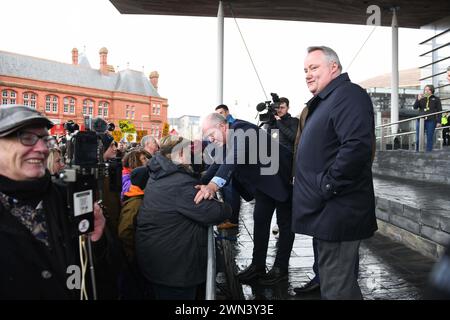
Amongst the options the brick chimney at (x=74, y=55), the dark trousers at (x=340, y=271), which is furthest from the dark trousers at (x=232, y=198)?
the brick chimney at (x=74, y=55)

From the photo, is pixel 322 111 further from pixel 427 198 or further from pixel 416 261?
pixel 427 198

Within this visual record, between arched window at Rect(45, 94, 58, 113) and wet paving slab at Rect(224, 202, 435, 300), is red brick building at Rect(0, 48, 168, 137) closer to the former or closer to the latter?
arched window at Rect(45, 94, 58, 113)

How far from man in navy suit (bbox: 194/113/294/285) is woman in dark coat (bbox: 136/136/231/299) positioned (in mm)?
748

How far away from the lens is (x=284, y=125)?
4582mm

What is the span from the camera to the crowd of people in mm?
1615

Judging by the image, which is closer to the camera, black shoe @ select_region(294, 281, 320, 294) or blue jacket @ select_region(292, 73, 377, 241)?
blue jacket @ select_region(292, 73, 377, 241)

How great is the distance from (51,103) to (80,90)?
5.53 metres

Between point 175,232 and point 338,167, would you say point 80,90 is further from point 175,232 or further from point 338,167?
point 338,167

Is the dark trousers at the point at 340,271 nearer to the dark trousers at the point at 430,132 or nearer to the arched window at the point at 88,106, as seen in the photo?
the dark trousers at the point at 430,132

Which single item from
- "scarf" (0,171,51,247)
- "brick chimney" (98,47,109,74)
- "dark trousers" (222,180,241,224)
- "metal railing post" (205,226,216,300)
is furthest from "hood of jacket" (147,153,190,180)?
"brick chimney" (98,47,109,74)

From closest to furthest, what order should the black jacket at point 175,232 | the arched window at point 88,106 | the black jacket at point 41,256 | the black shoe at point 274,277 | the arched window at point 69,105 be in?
the black jacket at point 41,256
the black jacket at point 175,232
the black shoe at point 274,277
the arched window at point 69,105
the arched window at point 88,106

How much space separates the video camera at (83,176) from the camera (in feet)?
5.06

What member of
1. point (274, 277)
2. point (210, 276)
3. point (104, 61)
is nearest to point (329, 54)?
point (210, 276)
